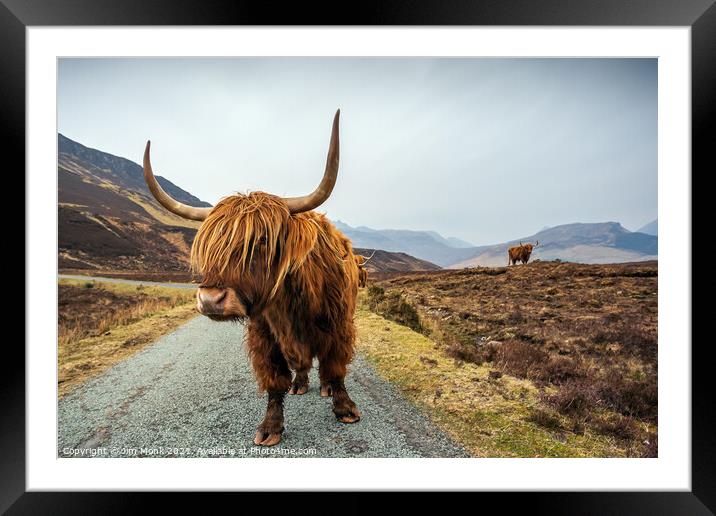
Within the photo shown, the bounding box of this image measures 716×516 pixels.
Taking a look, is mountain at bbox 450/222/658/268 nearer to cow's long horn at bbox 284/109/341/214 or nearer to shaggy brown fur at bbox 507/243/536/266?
shaggy brown fur at bbox 507/243/536/266

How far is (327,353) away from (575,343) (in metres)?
2.77

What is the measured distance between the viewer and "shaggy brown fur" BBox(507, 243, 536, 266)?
327 cm

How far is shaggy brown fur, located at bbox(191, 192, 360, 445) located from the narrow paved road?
198 mm

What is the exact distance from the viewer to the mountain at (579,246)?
2.52 m

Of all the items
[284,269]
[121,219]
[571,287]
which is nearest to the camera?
[284,269]

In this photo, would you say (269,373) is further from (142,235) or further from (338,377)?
(142,235)

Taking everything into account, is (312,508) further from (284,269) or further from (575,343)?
(575,343)

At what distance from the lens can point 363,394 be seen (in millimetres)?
2512

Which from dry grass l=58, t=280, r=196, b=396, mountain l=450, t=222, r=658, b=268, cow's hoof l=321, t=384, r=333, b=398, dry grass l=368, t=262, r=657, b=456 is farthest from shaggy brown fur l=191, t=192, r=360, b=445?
mountain l=450, t=222, r=658, b=268
